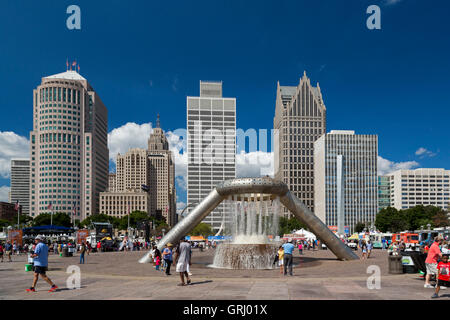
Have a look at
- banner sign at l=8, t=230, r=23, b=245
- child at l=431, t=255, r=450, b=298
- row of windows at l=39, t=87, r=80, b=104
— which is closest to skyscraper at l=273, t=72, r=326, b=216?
row of windows at l=39, t=87, r=80, b=104

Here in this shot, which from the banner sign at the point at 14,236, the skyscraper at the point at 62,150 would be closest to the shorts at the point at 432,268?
the banner sign at the point at 14,236

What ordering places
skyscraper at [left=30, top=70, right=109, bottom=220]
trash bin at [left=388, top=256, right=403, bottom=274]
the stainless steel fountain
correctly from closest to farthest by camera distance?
1. trash bin at [left=388, top=256, right=403, bottom=274]
2. the stainless steel fountain
3. skyscraper at [left=30, top=70, right=109, bottom=220]

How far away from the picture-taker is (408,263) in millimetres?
19094

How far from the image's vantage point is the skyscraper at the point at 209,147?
186m

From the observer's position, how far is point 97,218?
139m

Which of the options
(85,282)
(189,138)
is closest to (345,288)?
(85,282)

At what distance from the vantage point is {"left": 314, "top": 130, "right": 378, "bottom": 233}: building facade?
14175 centimetres

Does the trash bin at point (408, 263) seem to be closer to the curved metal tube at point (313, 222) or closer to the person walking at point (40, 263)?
the curved metal tube at point (313, 222)

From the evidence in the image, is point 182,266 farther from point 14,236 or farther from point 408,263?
point 14,236

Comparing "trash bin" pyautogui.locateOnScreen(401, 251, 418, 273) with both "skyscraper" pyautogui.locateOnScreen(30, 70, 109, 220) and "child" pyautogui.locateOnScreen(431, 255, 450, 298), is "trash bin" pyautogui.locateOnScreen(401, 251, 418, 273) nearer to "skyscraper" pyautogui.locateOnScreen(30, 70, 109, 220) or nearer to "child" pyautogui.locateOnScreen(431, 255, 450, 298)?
"child" pyautogui.locateOnScreen(431, 255, 450, 298)

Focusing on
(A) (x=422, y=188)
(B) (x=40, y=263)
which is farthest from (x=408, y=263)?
(A) (x=422, y=188)

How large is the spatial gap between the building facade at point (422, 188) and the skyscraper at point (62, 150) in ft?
449

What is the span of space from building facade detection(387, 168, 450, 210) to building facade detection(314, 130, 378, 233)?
56.0m
